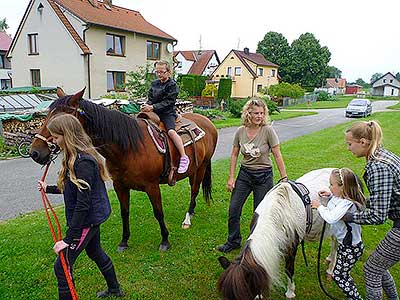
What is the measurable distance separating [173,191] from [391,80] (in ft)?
287

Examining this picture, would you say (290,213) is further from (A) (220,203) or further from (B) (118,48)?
(B) (118,48)

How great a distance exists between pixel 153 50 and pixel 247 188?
75.4ft

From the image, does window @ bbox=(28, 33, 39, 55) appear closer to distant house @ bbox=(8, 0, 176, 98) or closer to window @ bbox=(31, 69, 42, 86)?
distant house @ bbox=(8, 0, 176, 98)

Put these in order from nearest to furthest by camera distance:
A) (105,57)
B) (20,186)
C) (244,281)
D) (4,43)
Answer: (244,281) → (20,186) → (105,57) → (4,43)

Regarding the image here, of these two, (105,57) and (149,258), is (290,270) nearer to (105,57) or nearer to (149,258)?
(149,258)

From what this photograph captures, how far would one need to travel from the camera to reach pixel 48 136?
2.80m

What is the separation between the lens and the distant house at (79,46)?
2005cm

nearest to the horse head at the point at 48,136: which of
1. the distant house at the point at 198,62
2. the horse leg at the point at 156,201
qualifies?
the horse leg at the point at 156,201

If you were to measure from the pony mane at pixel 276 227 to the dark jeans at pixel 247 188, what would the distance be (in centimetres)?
78

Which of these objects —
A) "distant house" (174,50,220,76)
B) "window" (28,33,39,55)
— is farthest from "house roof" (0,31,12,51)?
"distant house" (174,50,220,76)

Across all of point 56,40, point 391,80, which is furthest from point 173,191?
point 391,80

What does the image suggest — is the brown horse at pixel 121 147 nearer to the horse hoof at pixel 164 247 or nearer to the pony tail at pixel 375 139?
the horse hoof at pixel 164 247

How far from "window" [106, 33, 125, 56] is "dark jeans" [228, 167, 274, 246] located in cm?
2005

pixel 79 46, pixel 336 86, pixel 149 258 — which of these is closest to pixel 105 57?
pixel 79 46
